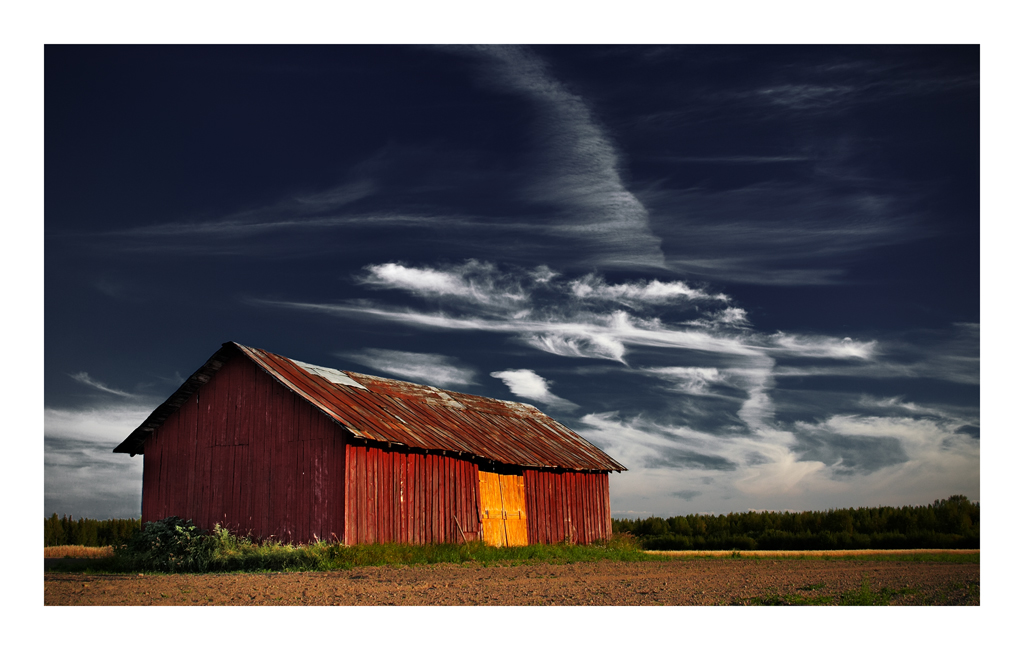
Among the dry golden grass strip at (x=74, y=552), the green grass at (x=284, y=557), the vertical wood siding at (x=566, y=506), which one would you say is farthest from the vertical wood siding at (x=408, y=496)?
the dry golden grass strip at (x=74, y=552)

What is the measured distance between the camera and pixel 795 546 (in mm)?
30359

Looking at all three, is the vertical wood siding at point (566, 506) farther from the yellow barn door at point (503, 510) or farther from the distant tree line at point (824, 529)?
the distant tree line at point (824, 529)

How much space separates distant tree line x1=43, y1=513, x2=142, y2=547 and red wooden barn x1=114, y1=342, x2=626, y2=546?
25.6 ft

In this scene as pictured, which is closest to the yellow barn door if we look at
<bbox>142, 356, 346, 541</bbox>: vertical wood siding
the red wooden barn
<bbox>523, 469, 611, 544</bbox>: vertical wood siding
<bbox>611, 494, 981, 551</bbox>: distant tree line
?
the red wooden barn

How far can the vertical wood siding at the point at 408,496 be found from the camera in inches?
702

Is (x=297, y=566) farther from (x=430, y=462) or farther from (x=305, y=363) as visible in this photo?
(x=305, y=363)

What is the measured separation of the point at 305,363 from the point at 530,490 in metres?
8.33

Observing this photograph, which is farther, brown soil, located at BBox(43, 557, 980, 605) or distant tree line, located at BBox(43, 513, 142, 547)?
distant tree line, located at BBox(43, 513, 142, 547)

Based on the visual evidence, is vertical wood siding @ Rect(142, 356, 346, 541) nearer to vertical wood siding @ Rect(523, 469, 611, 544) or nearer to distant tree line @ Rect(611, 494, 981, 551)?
vertical wood siding @ Rect(523, 469, 611, 544)

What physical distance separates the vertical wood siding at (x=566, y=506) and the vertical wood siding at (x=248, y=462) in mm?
8537

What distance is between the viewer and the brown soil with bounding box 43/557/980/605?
10133mm

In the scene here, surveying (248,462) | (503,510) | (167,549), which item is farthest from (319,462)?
(503,510)

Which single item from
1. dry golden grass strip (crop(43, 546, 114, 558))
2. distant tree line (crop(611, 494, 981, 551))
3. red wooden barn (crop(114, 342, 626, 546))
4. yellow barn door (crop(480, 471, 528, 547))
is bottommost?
distant tree line (crop(611, 494, 981, 551))

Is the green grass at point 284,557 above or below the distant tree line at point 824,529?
above
